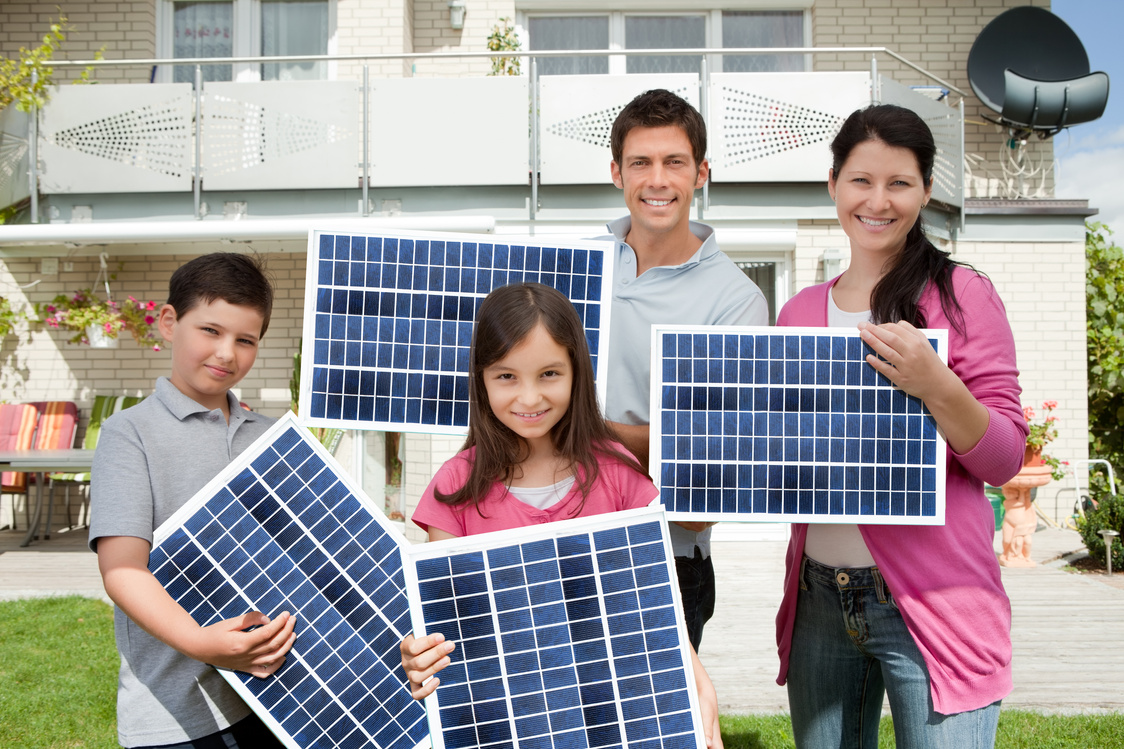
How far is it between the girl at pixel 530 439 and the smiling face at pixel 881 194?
2.70ft

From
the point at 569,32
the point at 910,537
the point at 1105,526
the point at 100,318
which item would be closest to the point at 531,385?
the point at 910,537

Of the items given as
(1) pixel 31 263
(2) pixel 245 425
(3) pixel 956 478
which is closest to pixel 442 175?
(1) pixel 31 263

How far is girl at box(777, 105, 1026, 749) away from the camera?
195 centimetres

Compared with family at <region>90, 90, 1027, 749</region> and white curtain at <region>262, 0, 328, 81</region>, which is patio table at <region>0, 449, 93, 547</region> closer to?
white curtain at <region>262, 0, 328, 81</region>

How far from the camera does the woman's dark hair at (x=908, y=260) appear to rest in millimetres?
2055

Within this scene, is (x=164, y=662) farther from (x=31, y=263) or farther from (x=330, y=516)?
(x=31, y=263)

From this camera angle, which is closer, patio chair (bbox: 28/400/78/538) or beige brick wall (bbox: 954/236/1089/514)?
beige brick wall (bbox: 954/236/1089/514)

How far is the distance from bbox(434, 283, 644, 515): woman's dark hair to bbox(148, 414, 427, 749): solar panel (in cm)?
28

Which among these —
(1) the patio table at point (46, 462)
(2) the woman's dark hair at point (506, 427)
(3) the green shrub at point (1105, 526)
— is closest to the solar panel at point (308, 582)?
(2) the woman's dark hair at point (506, 427)

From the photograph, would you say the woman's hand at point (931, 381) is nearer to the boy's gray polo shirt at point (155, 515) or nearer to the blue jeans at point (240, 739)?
the boy's gray polo shirt at point (155, 515)

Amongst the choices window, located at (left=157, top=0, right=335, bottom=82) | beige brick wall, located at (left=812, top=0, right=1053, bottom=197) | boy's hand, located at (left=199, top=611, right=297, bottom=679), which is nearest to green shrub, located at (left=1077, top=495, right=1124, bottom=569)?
beige brick wall, located at (left=812, top=0, right=1053, bottom=197)

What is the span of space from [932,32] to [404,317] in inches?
437

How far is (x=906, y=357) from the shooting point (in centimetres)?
193

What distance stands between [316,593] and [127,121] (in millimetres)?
9098
